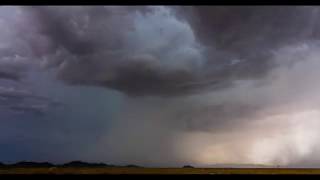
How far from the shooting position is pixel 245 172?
10.0ft
